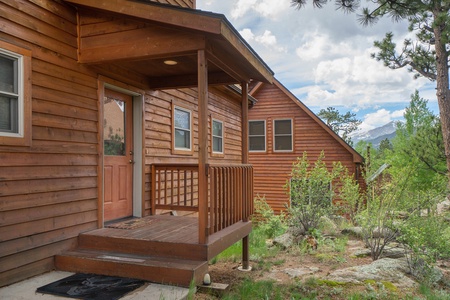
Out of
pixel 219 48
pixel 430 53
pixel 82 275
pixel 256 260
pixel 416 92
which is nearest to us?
pixel 82 275

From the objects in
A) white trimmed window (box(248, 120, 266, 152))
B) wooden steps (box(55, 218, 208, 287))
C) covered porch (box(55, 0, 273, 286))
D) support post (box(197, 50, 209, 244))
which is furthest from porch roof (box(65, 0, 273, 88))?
white trimmed window (box(248, 120, 266, 152))

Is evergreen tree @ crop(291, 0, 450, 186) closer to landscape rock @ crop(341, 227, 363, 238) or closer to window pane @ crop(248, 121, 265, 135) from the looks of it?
landscape rock @ crop(341, 227, 363, 238)

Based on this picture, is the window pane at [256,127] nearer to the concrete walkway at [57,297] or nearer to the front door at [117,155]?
the front door at [117,155]

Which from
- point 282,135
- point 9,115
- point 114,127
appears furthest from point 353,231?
point 9,115

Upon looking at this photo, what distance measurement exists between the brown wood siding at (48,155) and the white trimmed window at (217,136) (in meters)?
4.59

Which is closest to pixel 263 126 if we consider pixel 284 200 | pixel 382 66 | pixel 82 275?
pixel 284 200

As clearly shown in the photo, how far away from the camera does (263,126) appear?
13.8 meters

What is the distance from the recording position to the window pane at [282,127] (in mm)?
13461

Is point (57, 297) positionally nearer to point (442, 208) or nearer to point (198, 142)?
point (198, 142)

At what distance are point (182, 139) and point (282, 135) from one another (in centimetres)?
724

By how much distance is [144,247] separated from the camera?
147 inches

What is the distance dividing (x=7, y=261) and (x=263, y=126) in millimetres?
11421

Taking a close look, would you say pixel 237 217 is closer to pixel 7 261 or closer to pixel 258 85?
pixel 7 261

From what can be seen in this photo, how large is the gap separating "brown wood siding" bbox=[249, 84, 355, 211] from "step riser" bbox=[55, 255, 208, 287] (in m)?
10.3
